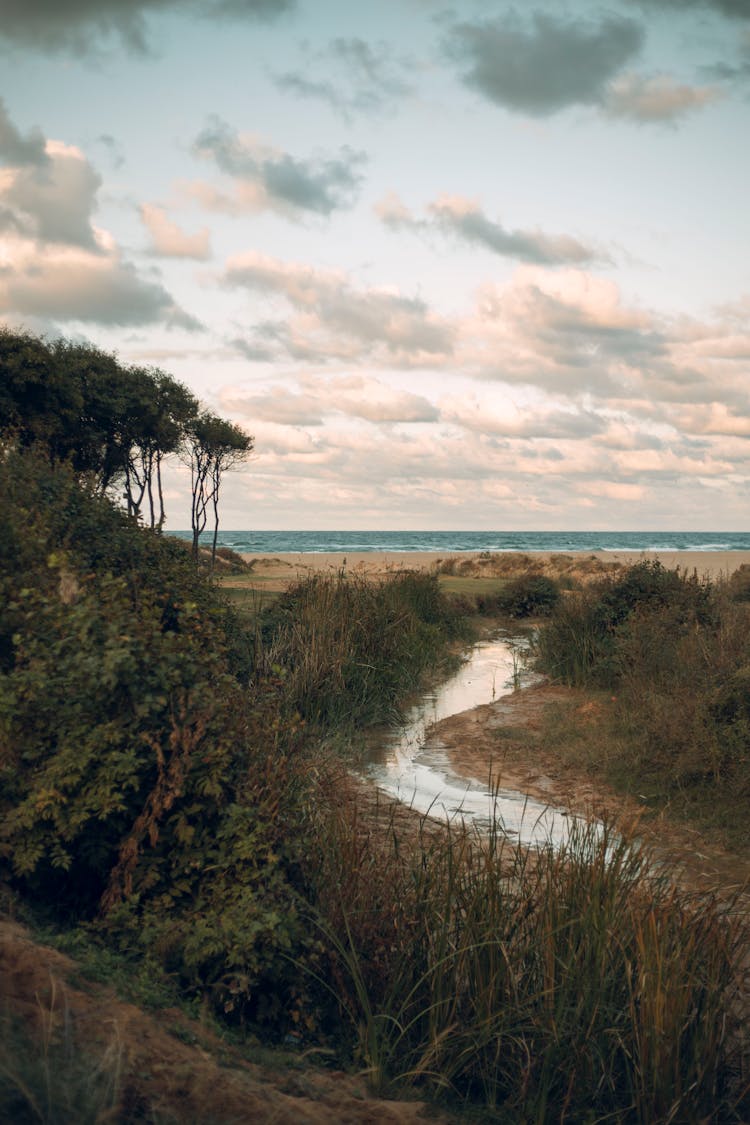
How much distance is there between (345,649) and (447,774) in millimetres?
2966

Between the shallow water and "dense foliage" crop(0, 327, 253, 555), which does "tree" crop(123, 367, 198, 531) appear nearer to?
"dense foliage" crop(0, 327, 253, 555)

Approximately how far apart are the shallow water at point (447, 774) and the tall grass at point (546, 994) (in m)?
0.87

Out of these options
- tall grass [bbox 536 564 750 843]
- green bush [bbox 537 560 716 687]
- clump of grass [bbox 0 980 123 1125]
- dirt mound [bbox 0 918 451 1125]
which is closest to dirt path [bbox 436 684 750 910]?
tall grass [bbox 536 564 750 843]

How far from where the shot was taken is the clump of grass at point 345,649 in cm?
1117

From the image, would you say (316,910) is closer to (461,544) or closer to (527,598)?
(527,598)

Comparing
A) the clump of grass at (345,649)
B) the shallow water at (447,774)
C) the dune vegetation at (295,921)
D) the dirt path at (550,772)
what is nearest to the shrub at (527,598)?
the clump of grass at (345,649)

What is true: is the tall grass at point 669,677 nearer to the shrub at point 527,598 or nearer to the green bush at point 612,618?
the green bush at point 612,618

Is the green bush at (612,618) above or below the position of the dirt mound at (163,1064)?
above

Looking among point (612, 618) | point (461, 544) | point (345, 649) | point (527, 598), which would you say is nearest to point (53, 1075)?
point (345, 649)

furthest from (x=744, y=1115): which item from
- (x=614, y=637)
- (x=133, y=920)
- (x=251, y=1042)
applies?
(x=614, y=637)

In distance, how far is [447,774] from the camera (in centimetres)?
956

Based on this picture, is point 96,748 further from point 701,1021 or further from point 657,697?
point 657,697

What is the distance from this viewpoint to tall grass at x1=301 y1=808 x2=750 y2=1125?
3.57 metres

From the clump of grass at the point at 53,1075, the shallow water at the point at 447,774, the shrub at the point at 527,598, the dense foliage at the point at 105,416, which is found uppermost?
the dense foliage at the point at 105,416
